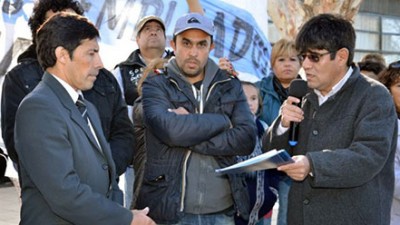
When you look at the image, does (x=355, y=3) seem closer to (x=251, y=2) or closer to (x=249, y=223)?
(x=251, y=2)

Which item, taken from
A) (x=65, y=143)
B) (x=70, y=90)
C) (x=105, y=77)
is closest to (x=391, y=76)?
(x=105, y=77)

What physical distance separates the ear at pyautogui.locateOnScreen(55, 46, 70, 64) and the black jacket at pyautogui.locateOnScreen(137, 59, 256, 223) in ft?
2.65

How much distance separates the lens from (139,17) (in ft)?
23.3

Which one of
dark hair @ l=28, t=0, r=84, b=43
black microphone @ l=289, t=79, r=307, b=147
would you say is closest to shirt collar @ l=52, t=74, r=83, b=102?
dark hair @ l=28, t=0, r=84, b=43

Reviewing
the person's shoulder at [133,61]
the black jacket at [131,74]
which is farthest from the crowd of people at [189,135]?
the person's shoulder at [133,61]

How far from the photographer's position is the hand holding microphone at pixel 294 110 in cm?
312

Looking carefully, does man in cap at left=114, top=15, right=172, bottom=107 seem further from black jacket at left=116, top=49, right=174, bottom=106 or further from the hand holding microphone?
the hand holding microphone

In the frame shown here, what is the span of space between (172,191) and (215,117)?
49cm

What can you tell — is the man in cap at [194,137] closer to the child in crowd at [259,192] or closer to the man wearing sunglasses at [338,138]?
the child in crowd at [259,192]

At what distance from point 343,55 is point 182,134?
982 millimetres

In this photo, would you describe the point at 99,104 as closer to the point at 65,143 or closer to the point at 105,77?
the point at 105,77

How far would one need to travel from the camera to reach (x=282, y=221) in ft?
15.8

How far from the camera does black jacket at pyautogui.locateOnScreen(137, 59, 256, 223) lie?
11.3 ft

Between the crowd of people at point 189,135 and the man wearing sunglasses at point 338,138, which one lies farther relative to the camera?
the man wearing sunglasses at point 338,138
